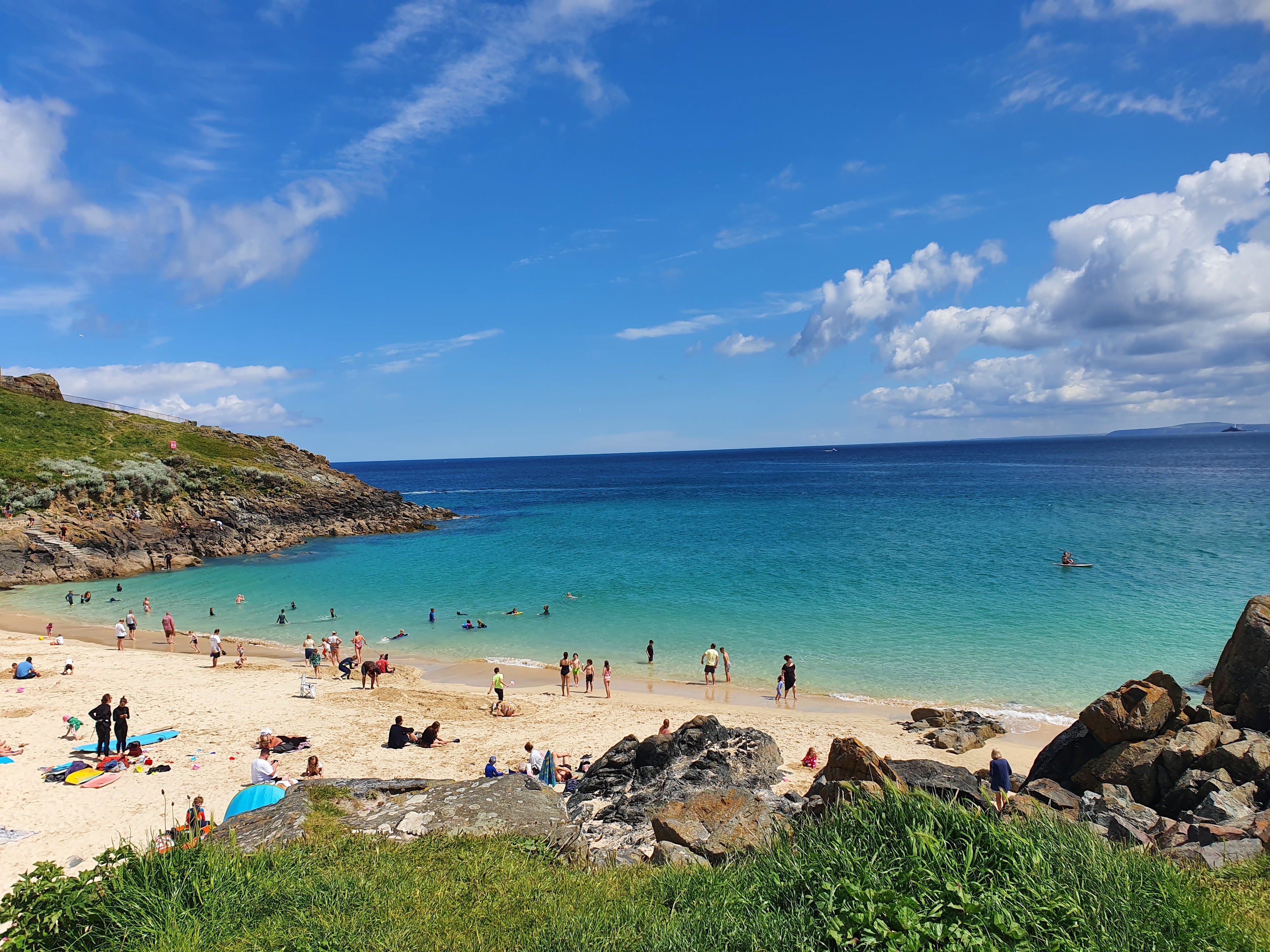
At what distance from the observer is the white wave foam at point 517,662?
27.7 metres

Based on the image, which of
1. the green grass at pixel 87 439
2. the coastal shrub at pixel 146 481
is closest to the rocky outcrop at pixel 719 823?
the green grass at pixel 87 439

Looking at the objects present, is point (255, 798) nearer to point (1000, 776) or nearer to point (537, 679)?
point (1000, 776)

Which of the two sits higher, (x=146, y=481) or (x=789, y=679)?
(x=146, y=481)

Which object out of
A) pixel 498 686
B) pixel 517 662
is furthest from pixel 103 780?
pixel 517 662

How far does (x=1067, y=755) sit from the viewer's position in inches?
541

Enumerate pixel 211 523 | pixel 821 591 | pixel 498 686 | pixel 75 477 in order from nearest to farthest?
pixel 498 686
pixel 821 591
pixel 75 477
pixel 211 523

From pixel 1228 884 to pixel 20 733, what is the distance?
81.1 feet

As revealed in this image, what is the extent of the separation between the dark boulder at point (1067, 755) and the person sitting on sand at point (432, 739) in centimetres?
1394

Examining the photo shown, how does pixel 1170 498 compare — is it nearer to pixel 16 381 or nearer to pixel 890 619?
pixel 890 619

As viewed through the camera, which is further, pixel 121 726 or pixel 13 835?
pixel 121 726

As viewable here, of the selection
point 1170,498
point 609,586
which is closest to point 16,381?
point 609,586

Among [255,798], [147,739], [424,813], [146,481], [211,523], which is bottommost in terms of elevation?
[147,739]

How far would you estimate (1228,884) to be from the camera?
6.67 m

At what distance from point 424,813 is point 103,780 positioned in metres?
10.0
